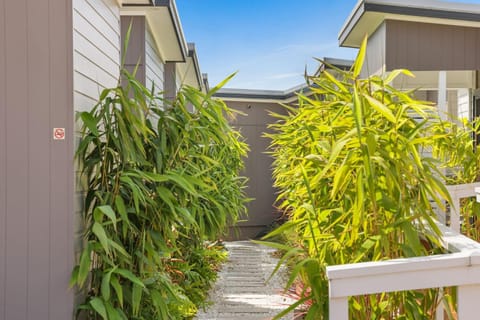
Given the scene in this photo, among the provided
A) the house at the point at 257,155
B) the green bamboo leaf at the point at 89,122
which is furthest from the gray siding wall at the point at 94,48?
the house at the point at 257,155

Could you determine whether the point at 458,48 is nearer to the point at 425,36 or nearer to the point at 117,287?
the point at 425,36

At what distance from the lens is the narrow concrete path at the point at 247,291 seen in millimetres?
4570

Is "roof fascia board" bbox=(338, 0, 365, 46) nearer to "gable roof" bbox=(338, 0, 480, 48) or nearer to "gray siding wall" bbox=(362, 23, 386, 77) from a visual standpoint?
"gable roof" bbox=(338, 0, 480, 48)

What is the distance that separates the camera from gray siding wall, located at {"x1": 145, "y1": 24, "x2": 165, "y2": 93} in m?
5.33

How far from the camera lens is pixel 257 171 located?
1103cm

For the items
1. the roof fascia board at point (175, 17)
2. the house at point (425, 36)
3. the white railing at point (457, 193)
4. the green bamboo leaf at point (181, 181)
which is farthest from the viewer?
the house at point (425, 36)

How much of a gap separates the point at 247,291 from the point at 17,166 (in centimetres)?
363

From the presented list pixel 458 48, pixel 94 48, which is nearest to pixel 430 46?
pixel 458 48

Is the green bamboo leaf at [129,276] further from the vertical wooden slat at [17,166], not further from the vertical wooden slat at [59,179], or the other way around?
the vertical wooden slat at [17,166]

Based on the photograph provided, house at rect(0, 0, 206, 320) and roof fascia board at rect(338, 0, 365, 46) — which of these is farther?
roof fascia board at rect(338, 0, 365, 46)

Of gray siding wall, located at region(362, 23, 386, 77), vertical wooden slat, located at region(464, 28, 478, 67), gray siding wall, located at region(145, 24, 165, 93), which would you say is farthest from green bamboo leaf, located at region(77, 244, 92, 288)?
vertical wooden slat, located at region(464, 28, 478, 67)

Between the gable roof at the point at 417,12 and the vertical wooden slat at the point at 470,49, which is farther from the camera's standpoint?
the vertical wooden slat at the point at 470,49

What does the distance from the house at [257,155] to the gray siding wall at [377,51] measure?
484cm

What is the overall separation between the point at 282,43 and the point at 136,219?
64.3 feet
